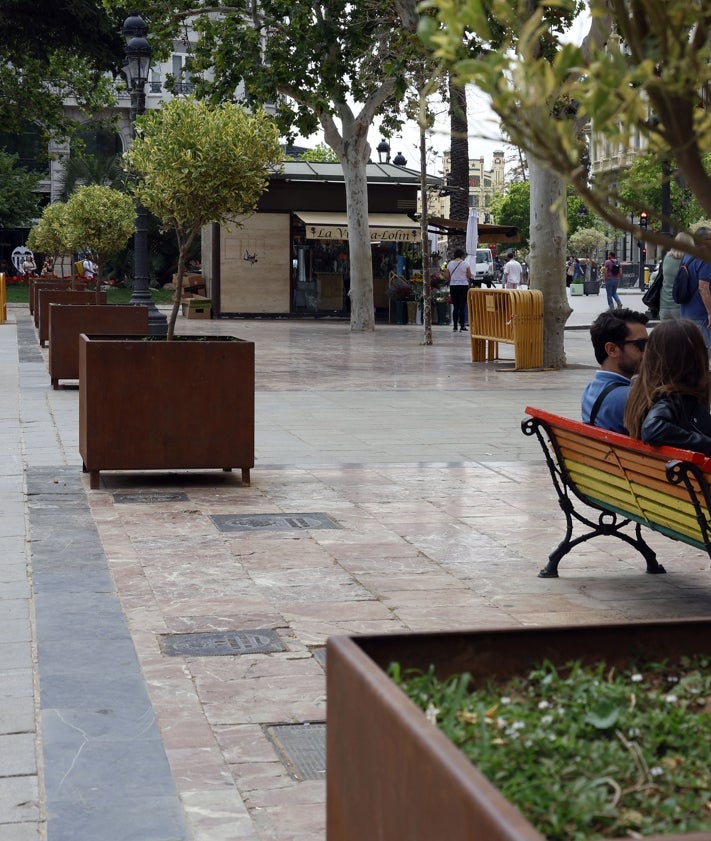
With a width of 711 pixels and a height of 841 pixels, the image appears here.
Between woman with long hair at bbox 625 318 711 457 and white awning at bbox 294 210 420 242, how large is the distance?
30.9 metres

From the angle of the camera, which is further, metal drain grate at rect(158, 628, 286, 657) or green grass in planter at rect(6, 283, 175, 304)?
green grass in planter at rect(6, 283, 175, 304)

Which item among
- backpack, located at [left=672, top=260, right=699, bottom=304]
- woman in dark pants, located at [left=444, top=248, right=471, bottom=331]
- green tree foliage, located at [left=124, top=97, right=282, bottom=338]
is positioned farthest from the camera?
woman in dark pants, located at [left=444, top=248, right=471, bottom=331]

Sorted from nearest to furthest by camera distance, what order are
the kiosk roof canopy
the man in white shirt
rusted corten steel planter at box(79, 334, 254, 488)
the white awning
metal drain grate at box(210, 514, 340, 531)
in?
metal drain grate at box(210, 514, 340, 531) → rusted corten steel planter at box(79, 334, 254, 488) → the man in white shirt → the white awning → the kiosk roof canopy

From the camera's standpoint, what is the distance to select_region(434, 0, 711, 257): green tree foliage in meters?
1.83

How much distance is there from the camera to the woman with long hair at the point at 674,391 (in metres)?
5.31

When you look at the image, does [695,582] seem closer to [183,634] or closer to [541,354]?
[183,634]

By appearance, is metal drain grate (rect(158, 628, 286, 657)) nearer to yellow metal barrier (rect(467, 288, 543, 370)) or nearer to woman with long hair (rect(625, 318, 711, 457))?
woman with long hair (rect(625, 318, 711, 457))

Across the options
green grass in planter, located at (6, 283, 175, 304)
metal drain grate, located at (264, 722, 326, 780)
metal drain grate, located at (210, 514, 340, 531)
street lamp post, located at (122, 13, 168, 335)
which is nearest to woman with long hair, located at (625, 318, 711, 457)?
metal drain grate, located at (264, 722, 326, 780)

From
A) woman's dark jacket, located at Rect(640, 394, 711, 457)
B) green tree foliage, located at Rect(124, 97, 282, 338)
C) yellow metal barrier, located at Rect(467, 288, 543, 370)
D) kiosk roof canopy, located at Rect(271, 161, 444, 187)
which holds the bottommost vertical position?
woman's dark jacket, located at Rect(640, 394, 711, 457)

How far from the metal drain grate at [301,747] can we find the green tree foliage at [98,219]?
18.9 metres

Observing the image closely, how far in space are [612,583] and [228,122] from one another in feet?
16.9

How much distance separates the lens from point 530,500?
8.40 meters

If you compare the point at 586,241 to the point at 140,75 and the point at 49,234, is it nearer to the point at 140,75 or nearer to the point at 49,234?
the point at 49,234

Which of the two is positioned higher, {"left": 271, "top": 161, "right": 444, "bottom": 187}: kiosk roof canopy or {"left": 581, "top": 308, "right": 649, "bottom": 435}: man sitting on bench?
{"left": 271, "top": 161, "right": 444, "bottom": 187}: kiosk roof canopy
